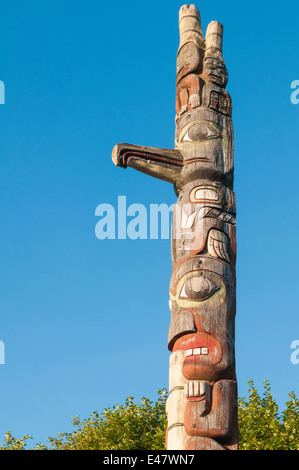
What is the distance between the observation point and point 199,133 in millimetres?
10016

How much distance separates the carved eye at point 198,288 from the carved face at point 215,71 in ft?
12.1

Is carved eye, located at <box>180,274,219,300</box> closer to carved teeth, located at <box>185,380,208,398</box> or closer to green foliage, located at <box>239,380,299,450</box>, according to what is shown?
carved teeth, located at <box>185,380,208,398</box>

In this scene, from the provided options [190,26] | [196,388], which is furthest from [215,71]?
[196,388]

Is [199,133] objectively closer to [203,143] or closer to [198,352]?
[203,143]

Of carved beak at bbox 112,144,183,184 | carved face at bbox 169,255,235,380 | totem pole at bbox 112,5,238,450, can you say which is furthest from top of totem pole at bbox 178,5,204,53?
carved face at bbox 169,255,235,380

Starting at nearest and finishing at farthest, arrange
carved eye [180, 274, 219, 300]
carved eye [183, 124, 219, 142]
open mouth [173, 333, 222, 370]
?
1. open mouth [173, 333, 222, 370]
2. carved eye [180, 274, 219, 300]
3. carved eye [183, 124, 219, 142]

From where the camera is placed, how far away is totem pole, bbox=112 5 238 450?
781 cm

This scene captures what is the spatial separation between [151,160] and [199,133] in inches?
35.1

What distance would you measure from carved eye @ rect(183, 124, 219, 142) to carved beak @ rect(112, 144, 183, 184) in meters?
0.30

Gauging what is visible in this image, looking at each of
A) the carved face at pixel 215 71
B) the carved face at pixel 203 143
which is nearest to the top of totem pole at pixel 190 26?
the carved face at pixel 215 71

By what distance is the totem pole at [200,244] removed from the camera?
781cm
